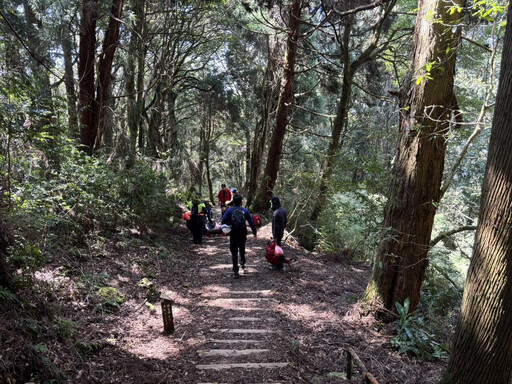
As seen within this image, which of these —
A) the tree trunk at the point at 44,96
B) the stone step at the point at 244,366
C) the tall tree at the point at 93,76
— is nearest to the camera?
the stone step at the point at 244,366

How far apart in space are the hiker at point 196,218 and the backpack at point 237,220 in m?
3.53

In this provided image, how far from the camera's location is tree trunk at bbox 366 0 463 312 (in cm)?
475

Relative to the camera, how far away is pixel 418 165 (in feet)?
16.1

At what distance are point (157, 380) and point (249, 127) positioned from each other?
20511 millimetres

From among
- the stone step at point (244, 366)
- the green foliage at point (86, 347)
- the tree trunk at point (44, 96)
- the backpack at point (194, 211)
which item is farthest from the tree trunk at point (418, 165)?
the backpack at point (194, 211)

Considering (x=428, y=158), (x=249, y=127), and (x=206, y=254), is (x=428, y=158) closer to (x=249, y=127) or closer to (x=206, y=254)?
(x=206, y=254)

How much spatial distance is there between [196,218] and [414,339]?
793cm

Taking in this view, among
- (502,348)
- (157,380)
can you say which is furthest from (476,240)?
(157,380)

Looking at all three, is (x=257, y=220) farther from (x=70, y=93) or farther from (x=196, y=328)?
(x=196, y=328)

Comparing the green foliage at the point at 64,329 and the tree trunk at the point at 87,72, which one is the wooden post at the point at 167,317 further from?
the tree trunk at the point at 87,72

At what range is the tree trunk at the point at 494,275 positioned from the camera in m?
2.84

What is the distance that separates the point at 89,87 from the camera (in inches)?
353

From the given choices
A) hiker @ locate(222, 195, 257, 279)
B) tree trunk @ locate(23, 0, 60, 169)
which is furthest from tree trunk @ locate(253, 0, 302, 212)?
tree trunk @ locate(23, 0, 60, 169)

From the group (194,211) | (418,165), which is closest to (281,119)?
(194,211)
